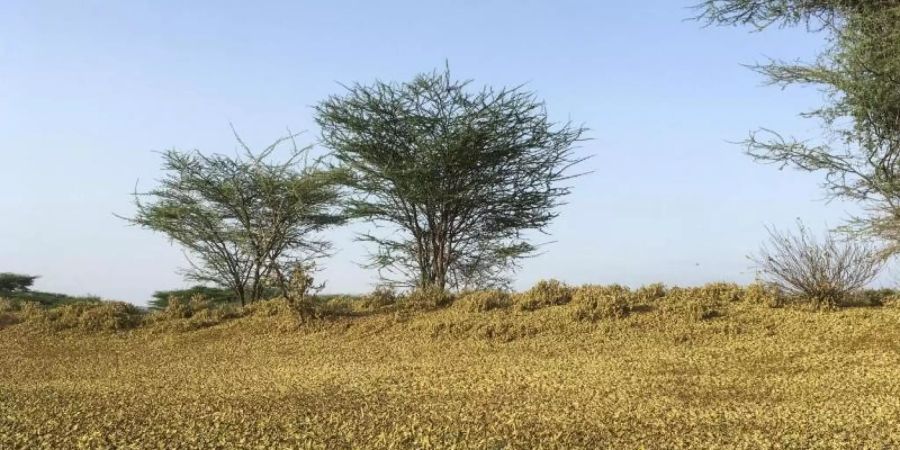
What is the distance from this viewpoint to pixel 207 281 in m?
20.3

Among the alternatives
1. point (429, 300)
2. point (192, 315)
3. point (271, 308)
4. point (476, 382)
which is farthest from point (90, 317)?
point (476, 382)

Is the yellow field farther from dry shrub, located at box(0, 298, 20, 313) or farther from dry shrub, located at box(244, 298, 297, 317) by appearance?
dry shrub, located at box(0, 298, 20, 313)

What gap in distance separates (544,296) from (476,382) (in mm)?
3740

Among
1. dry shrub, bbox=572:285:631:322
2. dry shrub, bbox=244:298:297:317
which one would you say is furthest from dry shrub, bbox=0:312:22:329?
dry shrub, bbox=572:285:631:322

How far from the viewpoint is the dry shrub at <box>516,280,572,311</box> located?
10.1m

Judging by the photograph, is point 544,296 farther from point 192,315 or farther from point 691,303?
point 192,315

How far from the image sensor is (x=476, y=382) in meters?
6.68

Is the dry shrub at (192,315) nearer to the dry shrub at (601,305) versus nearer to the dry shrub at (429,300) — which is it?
the dry shrub at (429,300)

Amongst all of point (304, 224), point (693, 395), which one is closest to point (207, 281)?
point (304, 224)

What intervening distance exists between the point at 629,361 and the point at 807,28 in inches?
334

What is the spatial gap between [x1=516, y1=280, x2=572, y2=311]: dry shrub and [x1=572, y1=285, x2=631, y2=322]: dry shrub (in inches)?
8.2

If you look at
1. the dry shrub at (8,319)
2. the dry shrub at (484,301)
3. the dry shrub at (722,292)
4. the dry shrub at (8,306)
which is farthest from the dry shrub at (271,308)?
the dry shrub at (722,292)

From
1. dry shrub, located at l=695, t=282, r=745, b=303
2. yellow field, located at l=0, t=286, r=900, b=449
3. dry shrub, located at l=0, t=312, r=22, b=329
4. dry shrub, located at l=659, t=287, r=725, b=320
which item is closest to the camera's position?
yellow field, located at l=0, t=286, r=900, b=449

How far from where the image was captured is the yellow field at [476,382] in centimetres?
468
